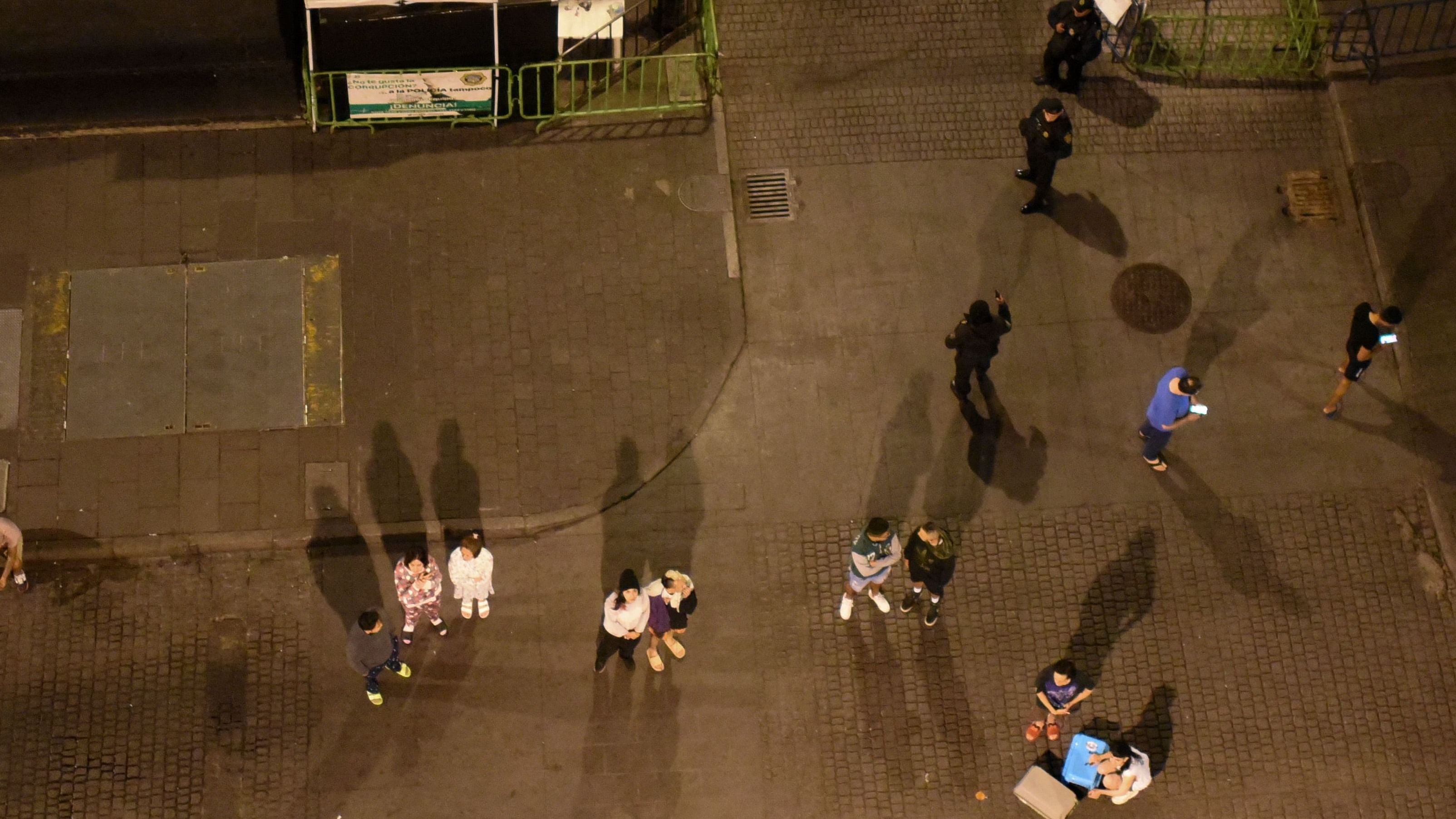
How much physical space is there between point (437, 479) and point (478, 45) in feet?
16.5

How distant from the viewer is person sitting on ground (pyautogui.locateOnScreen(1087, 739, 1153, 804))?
11.0 m

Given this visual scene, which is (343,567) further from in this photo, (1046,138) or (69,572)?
(1046,138)

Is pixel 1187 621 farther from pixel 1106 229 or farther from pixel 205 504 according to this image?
pixel 205 504

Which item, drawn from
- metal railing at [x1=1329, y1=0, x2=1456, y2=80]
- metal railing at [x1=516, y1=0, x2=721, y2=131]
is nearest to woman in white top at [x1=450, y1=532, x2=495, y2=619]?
metal railing at [x1=516, y1=0, x2=721, y2=131]

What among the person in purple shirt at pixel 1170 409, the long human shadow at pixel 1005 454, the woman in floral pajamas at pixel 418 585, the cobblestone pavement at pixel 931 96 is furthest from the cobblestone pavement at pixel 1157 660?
the cobblestone pavement at pixel 931 96

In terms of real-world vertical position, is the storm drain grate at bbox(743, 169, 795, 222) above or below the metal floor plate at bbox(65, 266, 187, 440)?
above

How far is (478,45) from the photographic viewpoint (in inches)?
538

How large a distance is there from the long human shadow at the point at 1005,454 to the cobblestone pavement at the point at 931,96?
3.31 metres

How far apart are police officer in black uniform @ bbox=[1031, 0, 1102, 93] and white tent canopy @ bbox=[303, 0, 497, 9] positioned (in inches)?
254

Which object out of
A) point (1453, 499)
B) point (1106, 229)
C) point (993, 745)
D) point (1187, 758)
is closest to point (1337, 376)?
point (1453, 499)

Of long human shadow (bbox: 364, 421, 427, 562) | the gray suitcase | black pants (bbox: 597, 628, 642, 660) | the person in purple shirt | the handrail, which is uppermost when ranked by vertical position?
the handrail

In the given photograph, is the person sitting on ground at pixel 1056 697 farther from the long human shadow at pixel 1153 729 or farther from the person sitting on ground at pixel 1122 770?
the person sitting on ground at pixel 1122 770

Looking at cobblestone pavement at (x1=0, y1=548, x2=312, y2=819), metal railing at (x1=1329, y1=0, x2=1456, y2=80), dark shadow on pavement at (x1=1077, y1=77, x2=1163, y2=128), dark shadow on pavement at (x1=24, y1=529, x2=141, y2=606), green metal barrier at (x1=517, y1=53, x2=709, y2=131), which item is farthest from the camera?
metal railing at (x1=1329, y1=0, x2=1456, y2=80)

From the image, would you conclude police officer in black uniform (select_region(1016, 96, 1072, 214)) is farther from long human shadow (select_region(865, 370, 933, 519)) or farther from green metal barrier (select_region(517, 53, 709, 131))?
green metal barrier (select_region(517, 53, 709, 131))
